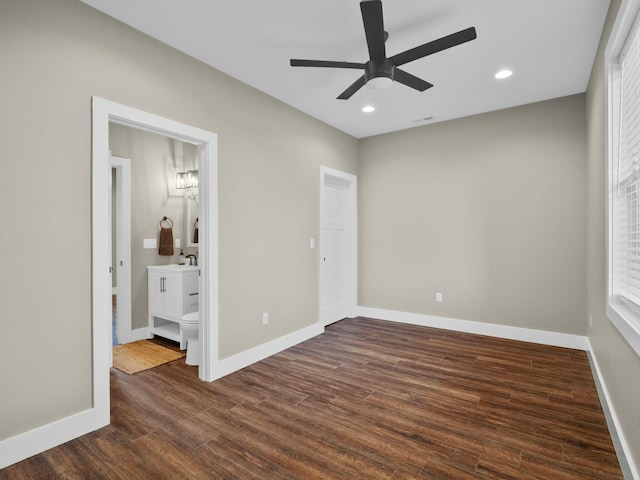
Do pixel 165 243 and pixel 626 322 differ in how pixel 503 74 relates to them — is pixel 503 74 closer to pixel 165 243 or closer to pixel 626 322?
pixel 626 322

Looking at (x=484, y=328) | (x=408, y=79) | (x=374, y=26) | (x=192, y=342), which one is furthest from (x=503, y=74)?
(x=192, y=342)

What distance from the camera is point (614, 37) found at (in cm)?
199

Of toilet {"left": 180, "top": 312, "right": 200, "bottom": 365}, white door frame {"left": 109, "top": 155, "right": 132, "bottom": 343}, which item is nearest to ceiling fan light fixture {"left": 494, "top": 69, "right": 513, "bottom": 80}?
toilet {"left": 180, "top": 312, "right": 200, "bottom": 365}

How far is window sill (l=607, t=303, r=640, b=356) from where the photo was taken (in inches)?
65.3

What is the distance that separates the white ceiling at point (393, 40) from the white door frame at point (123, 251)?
5.95 feet

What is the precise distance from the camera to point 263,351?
351 cm

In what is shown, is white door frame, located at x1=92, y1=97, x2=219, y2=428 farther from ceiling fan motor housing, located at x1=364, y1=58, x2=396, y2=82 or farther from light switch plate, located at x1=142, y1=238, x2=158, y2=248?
light switch plate, located at x1=142, y1=238, x2=158, y2=248

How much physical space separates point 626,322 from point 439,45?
1.88 m

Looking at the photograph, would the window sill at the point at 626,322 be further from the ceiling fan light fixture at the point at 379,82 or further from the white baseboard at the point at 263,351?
the white baseboard at the point at 263,351

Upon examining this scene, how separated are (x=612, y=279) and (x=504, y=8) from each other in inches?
75.3

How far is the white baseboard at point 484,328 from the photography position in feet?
12.4

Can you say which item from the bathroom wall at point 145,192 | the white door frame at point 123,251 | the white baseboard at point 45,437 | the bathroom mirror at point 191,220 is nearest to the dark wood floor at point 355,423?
the white baseboard at point 45,437

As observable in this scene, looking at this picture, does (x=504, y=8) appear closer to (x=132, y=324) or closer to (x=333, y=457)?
(x=333, y=457)

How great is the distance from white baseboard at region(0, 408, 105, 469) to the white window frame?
10.1 feet
